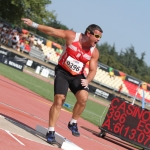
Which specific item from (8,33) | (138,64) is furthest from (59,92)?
(138,64)

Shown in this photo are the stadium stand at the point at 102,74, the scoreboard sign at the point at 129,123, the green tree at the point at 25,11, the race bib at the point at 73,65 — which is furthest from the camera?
the green tree at the point at 25,11

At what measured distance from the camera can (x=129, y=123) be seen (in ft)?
51.4

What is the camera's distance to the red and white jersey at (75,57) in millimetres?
9617

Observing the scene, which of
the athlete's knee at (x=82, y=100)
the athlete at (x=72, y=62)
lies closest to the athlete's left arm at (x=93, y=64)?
the athlete at (x=72, y=62)

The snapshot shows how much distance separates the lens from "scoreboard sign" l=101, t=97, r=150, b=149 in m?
15.4

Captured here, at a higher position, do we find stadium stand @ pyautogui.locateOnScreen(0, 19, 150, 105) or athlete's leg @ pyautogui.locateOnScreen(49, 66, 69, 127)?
stadium stand @ pyautogui.locateOnScreen(0, 19, 150, 105)

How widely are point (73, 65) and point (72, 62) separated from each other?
68 millimetres

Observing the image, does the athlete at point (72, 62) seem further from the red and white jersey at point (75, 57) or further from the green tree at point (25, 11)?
the green tree at point (25, 11)

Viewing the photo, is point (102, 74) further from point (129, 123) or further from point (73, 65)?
point (73, 65)

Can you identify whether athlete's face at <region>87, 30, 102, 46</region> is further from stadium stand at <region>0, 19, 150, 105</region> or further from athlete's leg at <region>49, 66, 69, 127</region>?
stadium stand at <region>0, 19, 150, 105</region>

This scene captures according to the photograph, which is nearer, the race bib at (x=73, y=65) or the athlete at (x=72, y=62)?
the athlete at (x=72, y=62)

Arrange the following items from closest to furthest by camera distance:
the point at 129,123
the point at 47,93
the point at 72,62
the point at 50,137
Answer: the point at 50,137 < the point at 72,62 < the point at 129,123 < the point at 47,93

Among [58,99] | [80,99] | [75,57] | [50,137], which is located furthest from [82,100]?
[50,137]

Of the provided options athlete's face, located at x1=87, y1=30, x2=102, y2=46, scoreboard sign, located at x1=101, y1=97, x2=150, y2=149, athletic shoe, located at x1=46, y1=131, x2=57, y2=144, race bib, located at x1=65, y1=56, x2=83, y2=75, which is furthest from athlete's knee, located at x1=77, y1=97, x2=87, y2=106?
scoreboard sign, located at x1=101, y1=97, x2=150, y2=149
